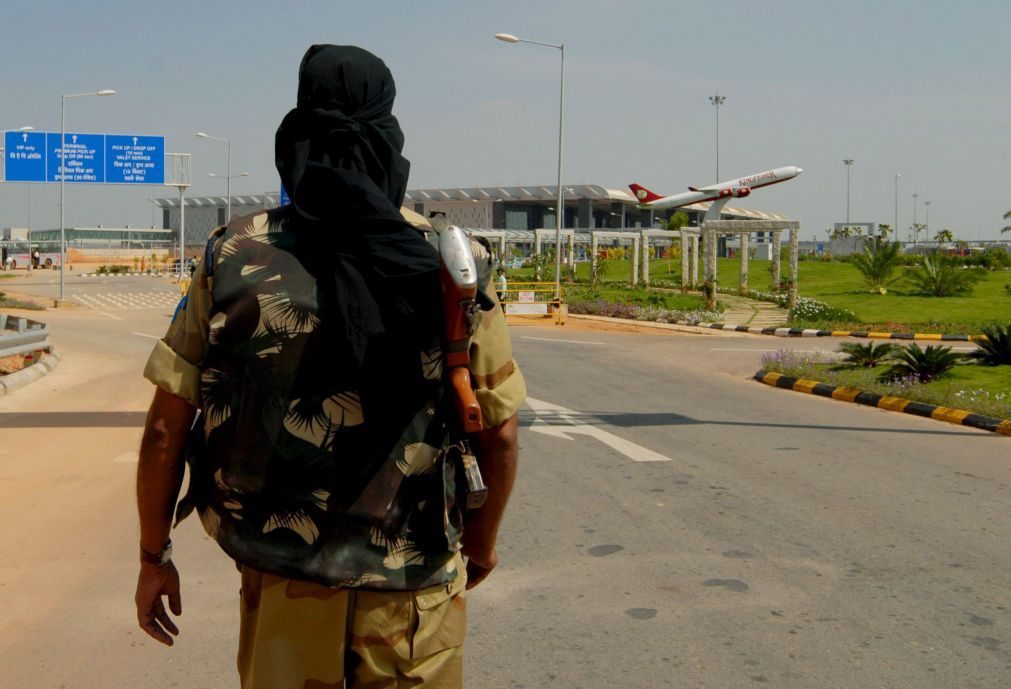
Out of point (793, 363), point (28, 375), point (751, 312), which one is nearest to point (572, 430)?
point (793, 363)

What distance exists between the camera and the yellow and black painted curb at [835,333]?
88.9 feet

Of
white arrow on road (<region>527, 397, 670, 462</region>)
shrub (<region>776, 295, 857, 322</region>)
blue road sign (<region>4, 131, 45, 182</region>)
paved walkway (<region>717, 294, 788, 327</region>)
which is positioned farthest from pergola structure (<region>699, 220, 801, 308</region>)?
blue road sign (<region>4, 131, 45, 182</region>)

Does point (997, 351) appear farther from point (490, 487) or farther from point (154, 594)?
point (154, 594)

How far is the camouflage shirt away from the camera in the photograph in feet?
7.43

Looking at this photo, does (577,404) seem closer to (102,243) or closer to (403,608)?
(403,608)

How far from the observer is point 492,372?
2385 millimetres

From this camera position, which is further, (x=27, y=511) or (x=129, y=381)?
(x=129, y=381)

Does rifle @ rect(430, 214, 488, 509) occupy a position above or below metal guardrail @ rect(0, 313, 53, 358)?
above

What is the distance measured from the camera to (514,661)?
15.1 feet

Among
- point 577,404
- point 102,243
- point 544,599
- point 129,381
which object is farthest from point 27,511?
point 102,243

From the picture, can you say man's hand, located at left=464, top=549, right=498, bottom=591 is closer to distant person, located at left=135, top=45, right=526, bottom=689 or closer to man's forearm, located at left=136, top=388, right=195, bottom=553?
distant person, located at left=135, top=45, right=526, bottom=689

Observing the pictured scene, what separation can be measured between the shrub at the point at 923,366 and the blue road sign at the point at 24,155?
37280 millimetres

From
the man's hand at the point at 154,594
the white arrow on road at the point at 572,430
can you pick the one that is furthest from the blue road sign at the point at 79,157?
the man's hand at the point at 154,594

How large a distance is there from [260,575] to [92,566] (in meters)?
4.16
